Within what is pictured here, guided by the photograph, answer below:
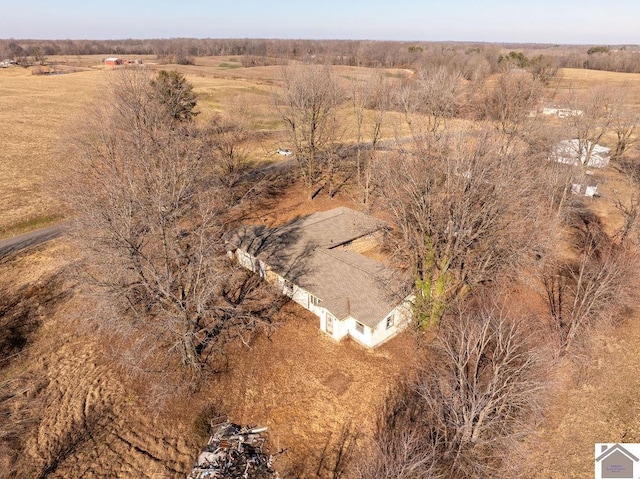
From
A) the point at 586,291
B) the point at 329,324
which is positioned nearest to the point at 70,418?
the point at 329,324

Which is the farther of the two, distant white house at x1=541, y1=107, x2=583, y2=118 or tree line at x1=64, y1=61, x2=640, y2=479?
distant white house at x1=541, y1=107, x2=583, y2=118

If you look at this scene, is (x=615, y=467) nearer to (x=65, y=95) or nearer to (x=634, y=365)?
(x=634, y=365)

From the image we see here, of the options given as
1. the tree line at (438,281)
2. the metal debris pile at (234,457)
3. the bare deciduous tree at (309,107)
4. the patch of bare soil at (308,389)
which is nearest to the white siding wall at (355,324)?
the patch of bare soil at (308,389)

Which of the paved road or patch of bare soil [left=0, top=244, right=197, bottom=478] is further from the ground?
the paved road

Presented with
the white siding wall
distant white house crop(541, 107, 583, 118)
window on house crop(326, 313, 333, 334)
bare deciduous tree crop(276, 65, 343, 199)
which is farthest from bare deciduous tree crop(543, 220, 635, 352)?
bare deciduous tree crop(276, 65, 343, 199)

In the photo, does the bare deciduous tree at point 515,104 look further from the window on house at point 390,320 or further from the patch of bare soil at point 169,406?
the patch of bare soil at point 169,406

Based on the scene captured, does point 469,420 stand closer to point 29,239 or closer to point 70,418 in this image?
point 70,418

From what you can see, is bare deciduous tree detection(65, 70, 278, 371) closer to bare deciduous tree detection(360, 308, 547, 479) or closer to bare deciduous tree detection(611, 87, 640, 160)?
bare deciduous tree detection(360, 308, 547, 479)
